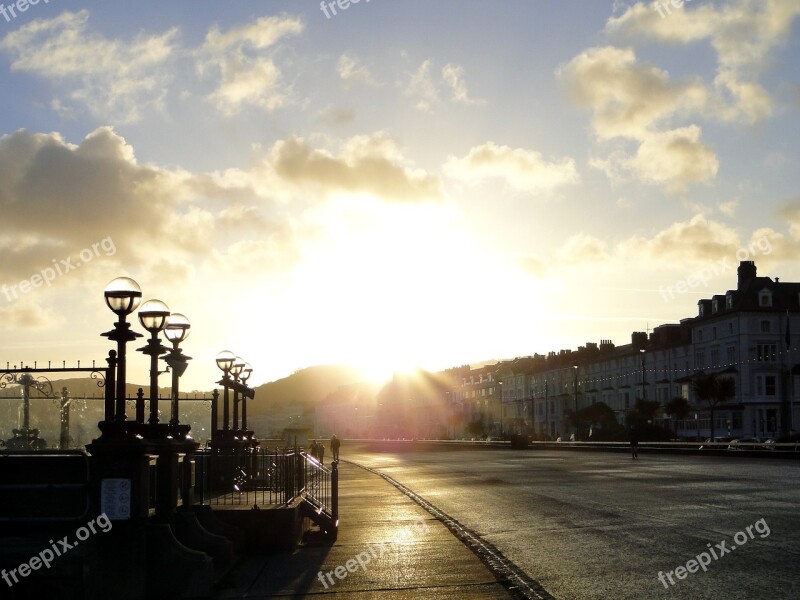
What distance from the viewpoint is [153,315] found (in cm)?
1352

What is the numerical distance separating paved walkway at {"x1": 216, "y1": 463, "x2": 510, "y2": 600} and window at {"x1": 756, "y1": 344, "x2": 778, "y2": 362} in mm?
77586

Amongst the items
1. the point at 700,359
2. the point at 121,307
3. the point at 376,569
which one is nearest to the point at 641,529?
the point at 376,569

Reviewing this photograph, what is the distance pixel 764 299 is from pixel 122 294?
87511 millimetres

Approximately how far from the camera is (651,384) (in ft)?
351

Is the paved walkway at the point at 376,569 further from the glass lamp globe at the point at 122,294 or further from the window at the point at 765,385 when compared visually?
the window at the point at 765,385

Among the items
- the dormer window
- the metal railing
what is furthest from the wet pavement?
the dormer window

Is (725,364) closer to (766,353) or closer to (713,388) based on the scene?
(766,353)

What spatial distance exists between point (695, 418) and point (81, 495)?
301 feet

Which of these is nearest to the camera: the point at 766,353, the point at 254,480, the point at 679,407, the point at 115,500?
the point at 115,500

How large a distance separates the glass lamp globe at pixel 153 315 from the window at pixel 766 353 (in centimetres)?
8442

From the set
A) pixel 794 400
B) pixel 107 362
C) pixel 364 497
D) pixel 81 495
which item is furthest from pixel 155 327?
pixel 794 400

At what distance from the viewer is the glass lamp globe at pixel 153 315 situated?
13.5 metres

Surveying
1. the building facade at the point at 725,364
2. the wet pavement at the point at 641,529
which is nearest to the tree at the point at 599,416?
the building facade at the point at 725,364

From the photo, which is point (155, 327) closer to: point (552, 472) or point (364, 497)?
point (364, 497)
